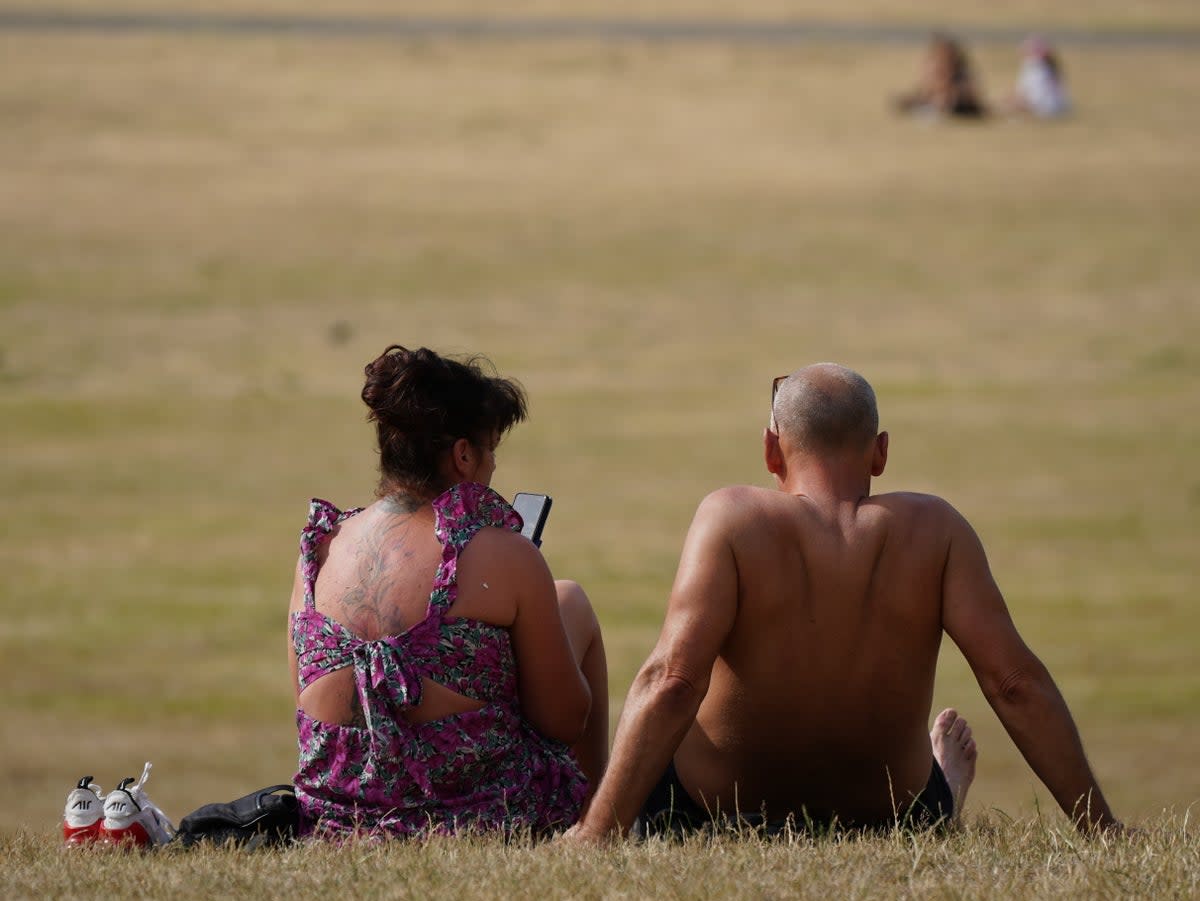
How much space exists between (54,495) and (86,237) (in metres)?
9.66

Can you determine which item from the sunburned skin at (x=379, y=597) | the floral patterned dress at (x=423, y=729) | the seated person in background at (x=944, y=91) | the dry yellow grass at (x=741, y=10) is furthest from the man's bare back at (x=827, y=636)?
the dry yellow grass at (x=741, y=10)

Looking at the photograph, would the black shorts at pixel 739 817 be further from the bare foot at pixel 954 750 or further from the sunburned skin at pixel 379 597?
the sunburned skin at pixel 379 597

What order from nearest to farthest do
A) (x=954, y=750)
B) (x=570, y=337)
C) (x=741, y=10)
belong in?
(x=954, y=750) < (x=570, y=337) < (x=741, y=10)

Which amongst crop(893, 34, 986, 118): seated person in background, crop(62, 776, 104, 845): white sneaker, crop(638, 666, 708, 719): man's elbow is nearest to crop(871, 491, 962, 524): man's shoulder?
crop(638, 666, 708, 719): man's elbow

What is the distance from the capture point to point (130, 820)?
3.91 meters

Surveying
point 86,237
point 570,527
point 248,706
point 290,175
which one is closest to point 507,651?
point 248,706

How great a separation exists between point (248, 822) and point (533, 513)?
3.30ft

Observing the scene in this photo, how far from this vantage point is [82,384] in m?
16.5

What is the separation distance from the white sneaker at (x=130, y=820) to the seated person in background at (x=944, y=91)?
28.0 metres

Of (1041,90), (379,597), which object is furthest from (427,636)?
(1041,90)

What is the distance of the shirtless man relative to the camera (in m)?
3.75

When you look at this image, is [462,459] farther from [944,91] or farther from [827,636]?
[944,91]

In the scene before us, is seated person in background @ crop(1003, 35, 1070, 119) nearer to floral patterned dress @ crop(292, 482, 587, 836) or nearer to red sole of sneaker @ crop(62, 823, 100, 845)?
floral patterned dress @ crop(292, 482, 587, 836)

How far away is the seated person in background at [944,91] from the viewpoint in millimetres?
30594
